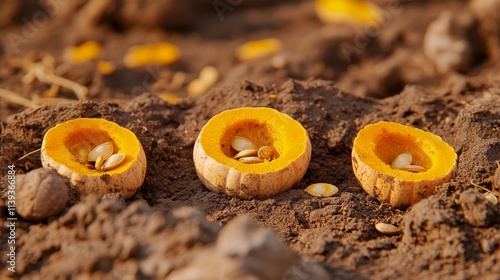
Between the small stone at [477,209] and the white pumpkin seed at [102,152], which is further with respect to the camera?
the white pumpkin seed at [102,152]

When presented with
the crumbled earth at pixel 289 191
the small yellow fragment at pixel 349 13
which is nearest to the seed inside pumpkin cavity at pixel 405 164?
the crumbled earth at pixel 289 191

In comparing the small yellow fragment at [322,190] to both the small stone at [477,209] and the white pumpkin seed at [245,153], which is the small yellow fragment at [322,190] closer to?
the white pumpkin seed at [245,153]

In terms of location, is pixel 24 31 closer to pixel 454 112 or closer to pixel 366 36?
pixel 366 36

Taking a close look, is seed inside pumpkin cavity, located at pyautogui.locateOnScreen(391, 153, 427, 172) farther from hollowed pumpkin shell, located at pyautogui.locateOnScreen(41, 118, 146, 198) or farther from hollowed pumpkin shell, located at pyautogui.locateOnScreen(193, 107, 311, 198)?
hollowed pumpkin shell, located at pyautogui.locateOnScreen(41, 118, 146, 198)

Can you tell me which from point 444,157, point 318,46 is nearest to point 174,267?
point 444,157

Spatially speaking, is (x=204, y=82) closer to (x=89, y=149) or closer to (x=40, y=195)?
(x=89, y=149)

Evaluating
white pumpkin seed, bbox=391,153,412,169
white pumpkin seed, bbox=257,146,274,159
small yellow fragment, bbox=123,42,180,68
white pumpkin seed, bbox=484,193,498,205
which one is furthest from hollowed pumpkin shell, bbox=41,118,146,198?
small yellow fragment, bbox=123,42,180,68

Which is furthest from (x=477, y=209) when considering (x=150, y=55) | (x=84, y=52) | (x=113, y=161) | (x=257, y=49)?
(x=84, y=52)
